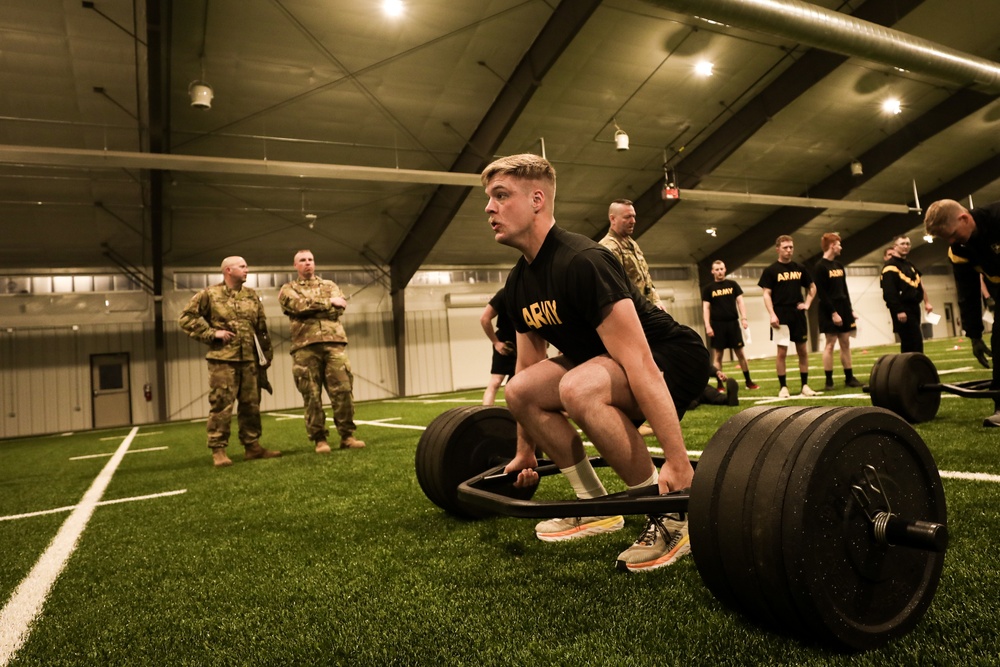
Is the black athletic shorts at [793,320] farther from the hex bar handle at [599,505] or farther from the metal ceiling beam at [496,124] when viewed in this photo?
the hex bar handle at [599,505]

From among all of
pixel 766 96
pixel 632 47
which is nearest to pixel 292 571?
pixel 632 47

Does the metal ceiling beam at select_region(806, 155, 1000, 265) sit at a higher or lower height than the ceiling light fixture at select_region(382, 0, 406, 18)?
lower

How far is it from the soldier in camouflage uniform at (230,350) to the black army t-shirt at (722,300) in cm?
606

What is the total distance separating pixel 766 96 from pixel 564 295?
51.4 ft

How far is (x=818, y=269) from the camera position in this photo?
802 cm

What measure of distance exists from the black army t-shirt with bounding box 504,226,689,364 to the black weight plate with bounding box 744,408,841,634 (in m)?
0.75

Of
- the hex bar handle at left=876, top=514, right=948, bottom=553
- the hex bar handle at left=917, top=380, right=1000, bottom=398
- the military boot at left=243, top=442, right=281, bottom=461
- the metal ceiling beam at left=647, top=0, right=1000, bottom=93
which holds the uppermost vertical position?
the metal ceiling beam at left=647, top=0, right=1000, bottom=93

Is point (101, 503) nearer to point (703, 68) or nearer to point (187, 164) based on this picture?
point (187, 164)

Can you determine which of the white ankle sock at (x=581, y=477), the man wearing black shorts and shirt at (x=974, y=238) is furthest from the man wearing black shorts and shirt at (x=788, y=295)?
the white ankle sock at (x=581, y=477)

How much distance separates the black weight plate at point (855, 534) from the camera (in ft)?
4.42

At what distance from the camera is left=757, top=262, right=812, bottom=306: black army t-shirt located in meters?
7.91

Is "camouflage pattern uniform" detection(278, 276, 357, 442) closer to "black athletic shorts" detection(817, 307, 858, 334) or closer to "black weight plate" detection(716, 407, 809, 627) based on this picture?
"black weight plate" detection(716, 407, 809, 627)

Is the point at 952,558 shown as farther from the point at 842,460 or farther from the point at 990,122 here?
the point at 990,122

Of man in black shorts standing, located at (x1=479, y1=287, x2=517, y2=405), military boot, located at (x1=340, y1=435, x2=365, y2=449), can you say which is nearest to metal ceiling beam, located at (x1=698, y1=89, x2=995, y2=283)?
man in black shorts standing, located at (x1=479, y1=287, x2=517, y2=405)
